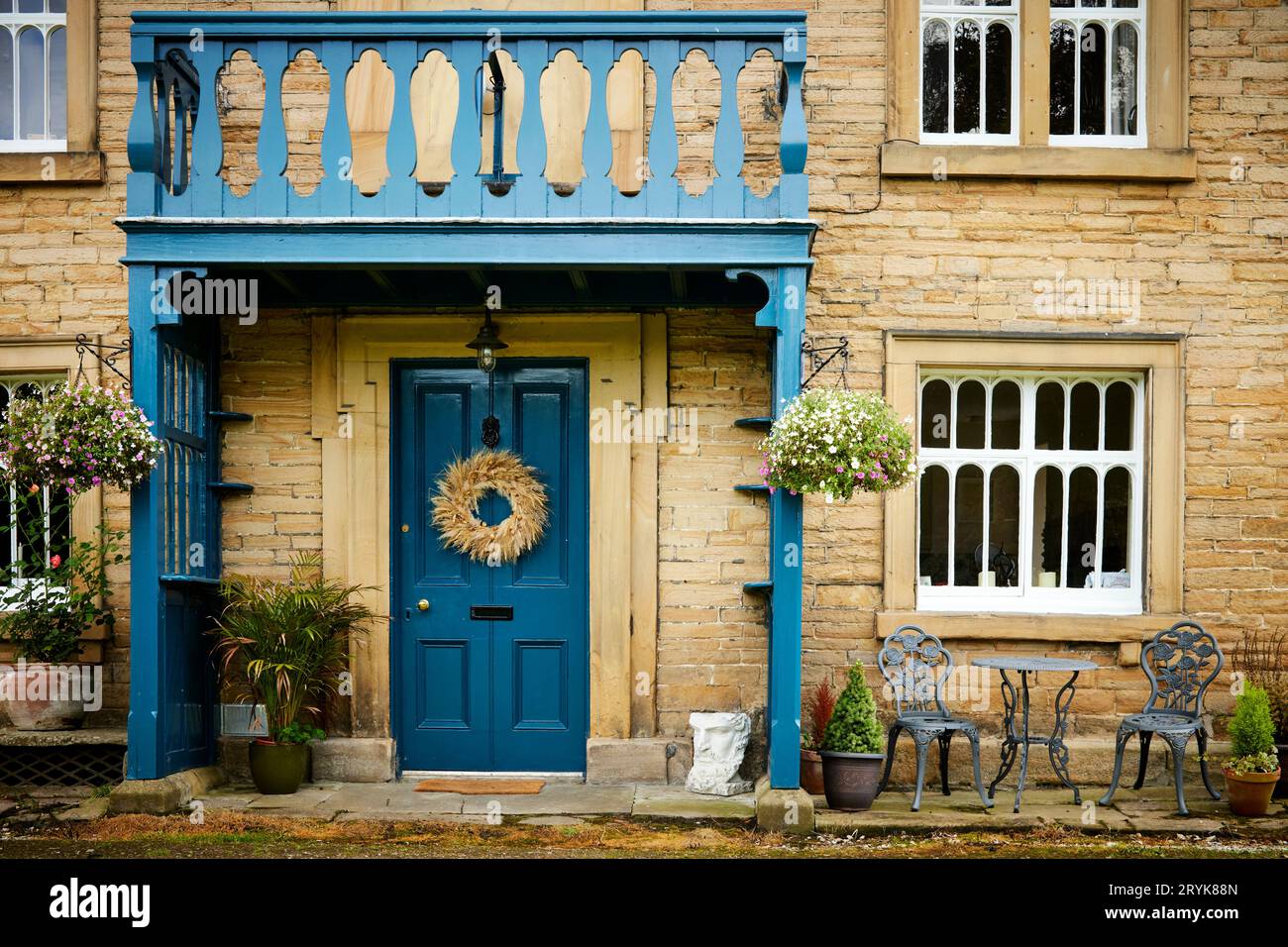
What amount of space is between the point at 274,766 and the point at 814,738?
3.43 m

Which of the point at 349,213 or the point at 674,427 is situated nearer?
the point at 349,213

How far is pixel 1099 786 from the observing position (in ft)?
27.2

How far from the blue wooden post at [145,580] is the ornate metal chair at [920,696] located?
14.5 ft

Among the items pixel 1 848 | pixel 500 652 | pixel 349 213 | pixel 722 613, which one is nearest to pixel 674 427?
pixel 722 613

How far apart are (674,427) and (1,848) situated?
473cm

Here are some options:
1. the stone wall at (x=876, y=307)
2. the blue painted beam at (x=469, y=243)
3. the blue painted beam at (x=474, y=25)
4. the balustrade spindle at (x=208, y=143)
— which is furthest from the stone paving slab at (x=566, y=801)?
the blue painted beam at (x=474, y=25)

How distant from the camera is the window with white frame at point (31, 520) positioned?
862 centimetres

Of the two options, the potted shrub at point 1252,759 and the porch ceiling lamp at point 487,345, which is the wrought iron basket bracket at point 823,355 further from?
the potted shrub at point 1252,759

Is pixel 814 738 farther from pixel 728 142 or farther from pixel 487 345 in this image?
pixel 728 142

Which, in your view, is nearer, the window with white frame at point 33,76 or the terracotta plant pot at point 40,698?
the terracotta plant pot at point 40,698

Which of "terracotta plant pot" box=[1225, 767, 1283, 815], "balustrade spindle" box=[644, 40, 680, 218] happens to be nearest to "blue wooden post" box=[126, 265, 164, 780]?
"balustrade spindle" box=[644, 40, 680, 218]

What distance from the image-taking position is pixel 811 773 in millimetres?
7863

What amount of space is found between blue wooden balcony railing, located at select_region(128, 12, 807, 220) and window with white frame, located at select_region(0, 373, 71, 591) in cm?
213

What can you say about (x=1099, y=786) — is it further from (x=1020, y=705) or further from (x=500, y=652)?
(x=500, y=652)
